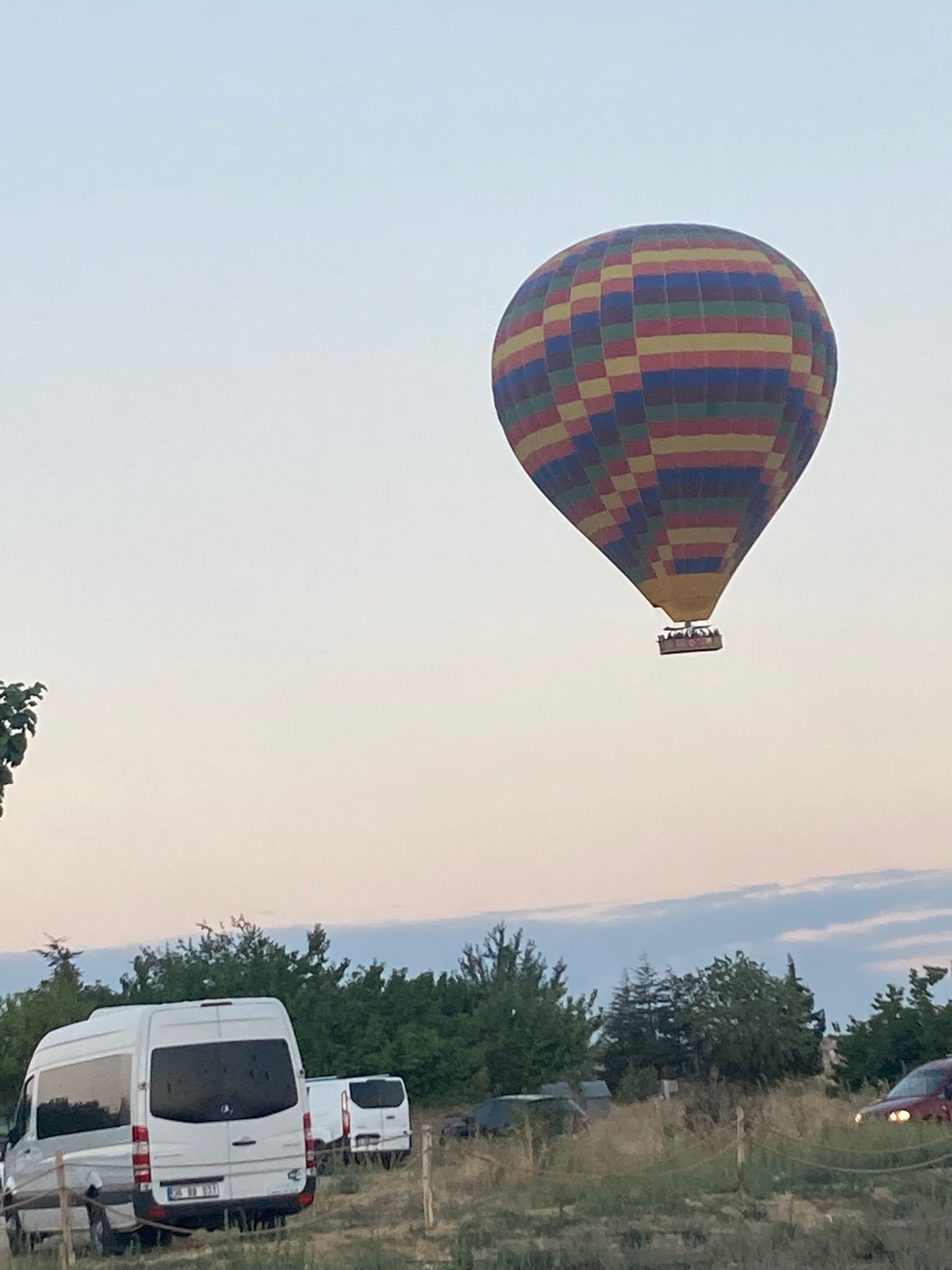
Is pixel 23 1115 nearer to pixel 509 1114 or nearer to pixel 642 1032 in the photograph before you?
pixel 509 1114

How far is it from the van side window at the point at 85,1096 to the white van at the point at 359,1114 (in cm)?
1199

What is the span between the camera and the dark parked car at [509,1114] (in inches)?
1378

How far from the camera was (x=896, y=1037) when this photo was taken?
40.8 meters

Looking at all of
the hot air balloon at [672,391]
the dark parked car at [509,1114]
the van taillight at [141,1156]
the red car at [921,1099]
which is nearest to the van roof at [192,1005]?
the van taillight at [141,1156]

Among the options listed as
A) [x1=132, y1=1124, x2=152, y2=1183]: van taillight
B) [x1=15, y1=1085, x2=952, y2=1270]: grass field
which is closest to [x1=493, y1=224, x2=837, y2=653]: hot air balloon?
[x1=15, y1=1085, x2=952, y2=1270]: grass field

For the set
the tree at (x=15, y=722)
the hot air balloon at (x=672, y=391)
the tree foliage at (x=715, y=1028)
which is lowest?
the tree foliage at (x=715, y=1028)

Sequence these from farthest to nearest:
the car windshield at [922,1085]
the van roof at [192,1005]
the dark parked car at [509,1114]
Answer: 1. the dark parked car at [509,1114]
2. the car windshield at [922,1085]
3. the van roof at [192,1005]

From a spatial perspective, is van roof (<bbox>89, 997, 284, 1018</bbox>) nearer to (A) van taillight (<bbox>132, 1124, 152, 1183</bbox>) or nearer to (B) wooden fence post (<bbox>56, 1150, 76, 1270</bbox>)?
(A) van taillight (<bbox>132, 1124, 152, 1183</bbox>)

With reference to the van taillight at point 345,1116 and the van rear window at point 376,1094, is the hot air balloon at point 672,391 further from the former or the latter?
the van taillight at point 345,1116

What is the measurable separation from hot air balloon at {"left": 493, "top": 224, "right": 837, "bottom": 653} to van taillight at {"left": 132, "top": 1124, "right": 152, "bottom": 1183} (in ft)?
69.0

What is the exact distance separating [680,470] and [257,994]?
65.7 feet

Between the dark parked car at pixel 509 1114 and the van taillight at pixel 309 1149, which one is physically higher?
Result: the van taillight at pixel 309 1149

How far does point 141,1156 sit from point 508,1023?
29.7 meters

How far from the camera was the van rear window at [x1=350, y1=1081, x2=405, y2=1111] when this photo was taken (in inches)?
1361
